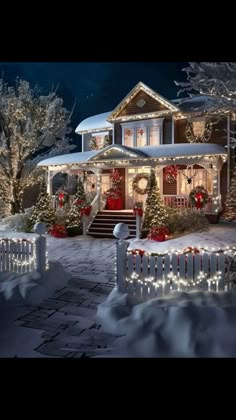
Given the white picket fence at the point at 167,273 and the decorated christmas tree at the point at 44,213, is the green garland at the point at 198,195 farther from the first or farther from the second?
the white picket fence at the point at 167,273

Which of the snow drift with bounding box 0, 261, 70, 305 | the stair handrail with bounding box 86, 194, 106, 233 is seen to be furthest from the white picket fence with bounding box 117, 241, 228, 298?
the stair handrail with bounding box 86, 194, 106, 233

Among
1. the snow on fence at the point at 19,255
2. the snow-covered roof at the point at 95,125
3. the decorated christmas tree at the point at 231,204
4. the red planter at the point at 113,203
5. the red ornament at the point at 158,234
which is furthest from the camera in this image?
the snow-covered roof at the point at 95,125

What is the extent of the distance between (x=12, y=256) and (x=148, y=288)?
131 inches

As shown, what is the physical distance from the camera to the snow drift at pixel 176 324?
3673 mm

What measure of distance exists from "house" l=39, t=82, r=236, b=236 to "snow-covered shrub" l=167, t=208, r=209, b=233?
6.18ft

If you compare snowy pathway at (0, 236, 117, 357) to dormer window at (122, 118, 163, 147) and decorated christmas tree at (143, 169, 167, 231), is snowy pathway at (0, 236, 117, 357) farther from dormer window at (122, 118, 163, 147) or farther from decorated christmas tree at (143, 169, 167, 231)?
dormer window at (122, 118, 163, 147)

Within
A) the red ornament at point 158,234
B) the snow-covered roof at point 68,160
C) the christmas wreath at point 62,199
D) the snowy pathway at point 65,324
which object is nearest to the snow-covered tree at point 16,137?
the snow-covered roof at point 68,160

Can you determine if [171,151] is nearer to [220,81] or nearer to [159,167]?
[159,167]

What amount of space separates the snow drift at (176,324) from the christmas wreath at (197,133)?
12.9 metres

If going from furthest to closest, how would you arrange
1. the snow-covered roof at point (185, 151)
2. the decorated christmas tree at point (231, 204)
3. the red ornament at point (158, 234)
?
the decorated christmas tree at point (231, 204)
the snow-covered roof at point (185, 151)
the red ornament at point (158, 234)

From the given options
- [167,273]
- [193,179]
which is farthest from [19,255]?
[193,179]

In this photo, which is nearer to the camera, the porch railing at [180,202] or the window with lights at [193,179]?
the porch railing at [180,202]
